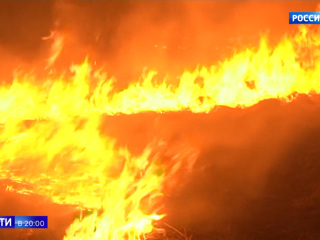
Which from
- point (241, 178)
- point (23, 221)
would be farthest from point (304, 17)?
point (23, 221)

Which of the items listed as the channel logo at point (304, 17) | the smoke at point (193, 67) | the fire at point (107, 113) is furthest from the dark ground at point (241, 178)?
the channel logo at point (304, 17)

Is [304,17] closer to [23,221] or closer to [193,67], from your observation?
[193,67]

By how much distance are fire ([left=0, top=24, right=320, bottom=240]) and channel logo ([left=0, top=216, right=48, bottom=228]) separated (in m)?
0.40

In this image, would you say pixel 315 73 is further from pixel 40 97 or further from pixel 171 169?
pixel 40 97

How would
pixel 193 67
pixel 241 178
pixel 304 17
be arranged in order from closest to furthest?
pixel 241 178, pixel 304 17, pixel 193 67

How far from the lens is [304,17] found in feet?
28.7

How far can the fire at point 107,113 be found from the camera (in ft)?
20.1

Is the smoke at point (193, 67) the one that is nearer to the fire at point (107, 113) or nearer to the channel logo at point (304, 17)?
the channel logo at point (304, 17)

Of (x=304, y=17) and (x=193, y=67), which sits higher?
(x=304, y=17)

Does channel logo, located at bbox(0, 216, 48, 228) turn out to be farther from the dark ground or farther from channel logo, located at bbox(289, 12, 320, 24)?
channel logo, located at bbox(289, 12, 320, 24)

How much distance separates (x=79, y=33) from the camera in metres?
9.85

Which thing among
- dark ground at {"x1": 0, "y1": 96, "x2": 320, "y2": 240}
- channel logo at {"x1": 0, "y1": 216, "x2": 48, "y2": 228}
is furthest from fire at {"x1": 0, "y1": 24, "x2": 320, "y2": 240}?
channel logo at {"x1": 0, "y1": 216, "x2": 48, "y2": 228}

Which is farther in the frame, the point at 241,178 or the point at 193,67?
the point at 193,67

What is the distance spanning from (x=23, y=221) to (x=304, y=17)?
6.78m
